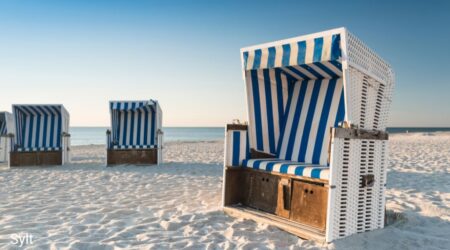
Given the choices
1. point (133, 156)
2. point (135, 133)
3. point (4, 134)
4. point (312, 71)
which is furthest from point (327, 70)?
point (4, 134)

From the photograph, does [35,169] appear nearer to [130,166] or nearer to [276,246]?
[130,166]

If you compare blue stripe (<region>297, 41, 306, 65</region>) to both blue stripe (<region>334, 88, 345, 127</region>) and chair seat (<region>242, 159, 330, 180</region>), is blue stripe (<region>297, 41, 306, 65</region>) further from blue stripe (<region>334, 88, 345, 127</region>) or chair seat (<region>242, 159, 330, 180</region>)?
chair seat (<region>242, 159, 330, 180</region>)

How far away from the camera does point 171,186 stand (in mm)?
5938

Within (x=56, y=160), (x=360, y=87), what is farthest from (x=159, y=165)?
(x=360, y=87)

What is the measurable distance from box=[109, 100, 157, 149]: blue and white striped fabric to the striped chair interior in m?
5.23

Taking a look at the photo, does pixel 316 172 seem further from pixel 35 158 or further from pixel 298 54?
pixel 35 158

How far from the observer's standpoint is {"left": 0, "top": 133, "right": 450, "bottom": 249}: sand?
9.97ft

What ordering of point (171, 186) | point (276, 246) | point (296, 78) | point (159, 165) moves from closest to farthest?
point (276, 246)
point (296, 78)
point (171, 186)
point (159, 165)

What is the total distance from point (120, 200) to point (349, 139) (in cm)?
321

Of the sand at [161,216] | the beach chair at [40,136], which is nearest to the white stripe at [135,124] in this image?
the beach chair at [40,136]

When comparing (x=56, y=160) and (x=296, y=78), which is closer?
(x=296, y=78)

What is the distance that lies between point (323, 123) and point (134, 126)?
650 centimetres

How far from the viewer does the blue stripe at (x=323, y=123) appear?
4035 mm

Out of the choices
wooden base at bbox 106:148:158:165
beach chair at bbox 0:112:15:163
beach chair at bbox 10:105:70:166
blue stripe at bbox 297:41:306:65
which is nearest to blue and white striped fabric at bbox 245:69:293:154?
blue stripe at bbox 297:41:306:65
